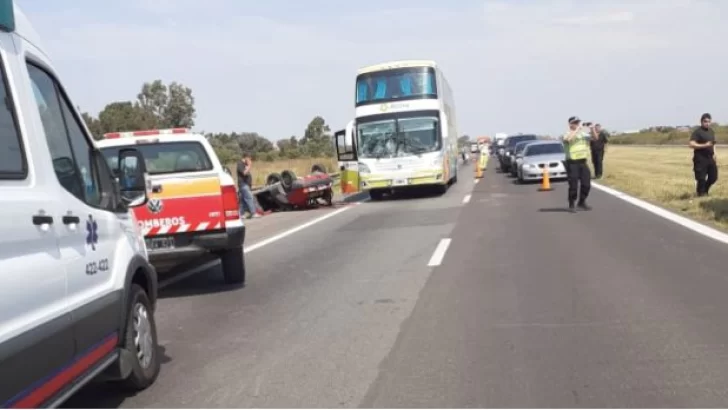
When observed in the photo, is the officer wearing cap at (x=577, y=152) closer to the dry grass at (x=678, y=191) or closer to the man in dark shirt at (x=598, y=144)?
the dry grass at (x=678, y=191)

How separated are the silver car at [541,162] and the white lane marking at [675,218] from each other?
5.16m

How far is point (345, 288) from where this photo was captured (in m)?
10.0

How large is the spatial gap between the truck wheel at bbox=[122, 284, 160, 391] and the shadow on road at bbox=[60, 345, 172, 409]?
9 cm

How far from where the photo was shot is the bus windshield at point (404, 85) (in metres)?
26.6

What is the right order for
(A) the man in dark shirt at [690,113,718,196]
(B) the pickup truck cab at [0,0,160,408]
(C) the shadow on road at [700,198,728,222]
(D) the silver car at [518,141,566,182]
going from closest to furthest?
(B) the pickup truck cab at [0,0,160,408] → (C) the shadow on road at [700,198,728,222] → (A) the man in dark shirt at [690,113,718,196] → (D) the silver car at [518,141,566,182]

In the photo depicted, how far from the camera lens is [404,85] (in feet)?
87.2

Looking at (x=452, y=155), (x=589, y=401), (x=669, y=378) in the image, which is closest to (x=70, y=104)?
(x=589, y=401)

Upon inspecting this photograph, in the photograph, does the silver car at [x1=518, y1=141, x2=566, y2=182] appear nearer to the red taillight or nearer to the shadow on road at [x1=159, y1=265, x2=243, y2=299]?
the shadow on road at [x1=159, y1=265, x2=243, y2=299]

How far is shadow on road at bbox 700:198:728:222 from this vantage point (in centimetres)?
1541

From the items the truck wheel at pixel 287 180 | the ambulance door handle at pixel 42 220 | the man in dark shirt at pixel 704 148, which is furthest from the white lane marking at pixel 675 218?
the ambulance door handle at pixel 42 220

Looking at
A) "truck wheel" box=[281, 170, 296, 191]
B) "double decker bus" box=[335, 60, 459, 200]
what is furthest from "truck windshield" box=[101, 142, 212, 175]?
"double decker bus" box=[335, 60, 459, 200]

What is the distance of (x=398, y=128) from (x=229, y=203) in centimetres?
1684

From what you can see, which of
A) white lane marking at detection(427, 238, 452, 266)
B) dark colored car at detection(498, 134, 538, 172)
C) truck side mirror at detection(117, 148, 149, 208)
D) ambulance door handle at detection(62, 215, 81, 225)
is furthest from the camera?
dark colored car at detection(498, 134, 538, 172)

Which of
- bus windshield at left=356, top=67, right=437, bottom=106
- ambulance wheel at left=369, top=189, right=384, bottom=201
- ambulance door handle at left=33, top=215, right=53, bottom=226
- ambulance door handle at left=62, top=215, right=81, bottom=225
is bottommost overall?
ambulance wheel at left=369, top=189, right=384, bottom=201
